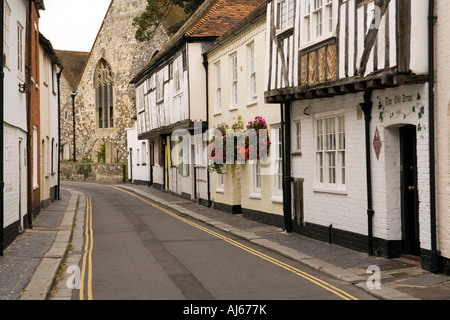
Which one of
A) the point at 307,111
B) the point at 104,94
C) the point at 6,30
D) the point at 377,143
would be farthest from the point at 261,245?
the point at 104,94

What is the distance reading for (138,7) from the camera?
50938 mm

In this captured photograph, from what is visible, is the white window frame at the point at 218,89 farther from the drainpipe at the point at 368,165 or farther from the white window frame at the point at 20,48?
the drainpipe at the point at 368,165

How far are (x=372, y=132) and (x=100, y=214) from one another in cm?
1312

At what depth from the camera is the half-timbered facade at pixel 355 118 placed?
33.2 feet

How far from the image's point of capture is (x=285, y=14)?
1488 centimetres

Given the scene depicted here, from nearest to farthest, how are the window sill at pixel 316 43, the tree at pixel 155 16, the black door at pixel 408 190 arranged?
the black door at pixel 408 190 < the window sill at pixel 316 43 < the tree at pixel 155 16

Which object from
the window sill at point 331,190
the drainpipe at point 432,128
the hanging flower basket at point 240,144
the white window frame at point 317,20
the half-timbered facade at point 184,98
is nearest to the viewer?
the drainpipe at point 432,128

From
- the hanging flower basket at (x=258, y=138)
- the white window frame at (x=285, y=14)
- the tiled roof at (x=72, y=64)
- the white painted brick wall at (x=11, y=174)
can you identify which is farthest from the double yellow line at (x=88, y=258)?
the tiled roof at (x=72, y=64)

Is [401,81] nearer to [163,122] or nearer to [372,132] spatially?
[372,132]

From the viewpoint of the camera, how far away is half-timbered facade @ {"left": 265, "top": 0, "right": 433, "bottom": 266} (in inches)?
399

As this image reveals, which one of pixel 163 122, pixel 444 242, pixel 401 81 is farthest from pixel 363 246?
pixel 163 122

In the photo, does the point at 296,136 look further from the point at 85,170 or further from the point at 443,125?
the point at 85,170

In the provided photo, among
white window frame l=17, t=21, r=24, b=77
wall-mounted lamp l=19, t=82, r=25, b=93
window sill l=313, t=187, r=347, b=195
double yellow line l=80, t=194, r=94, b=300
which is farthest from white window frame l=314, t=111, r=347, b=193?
white window frame l=17, t=21, r=24, b=77

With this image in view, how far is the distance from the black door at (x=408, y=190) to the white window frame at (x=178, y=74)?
15.0m
